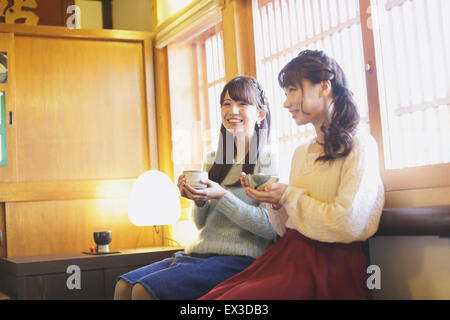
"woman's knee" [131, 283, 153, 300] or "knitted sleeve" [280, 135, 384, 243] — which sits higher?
"knitted sleeve" [280, 135, 384, 243]

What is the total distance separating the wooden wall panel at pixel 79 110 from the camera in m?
3.46

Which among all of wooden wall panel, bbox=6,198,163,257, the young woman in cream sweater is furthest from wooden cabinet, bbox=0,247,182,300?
the young woman in cream sweater

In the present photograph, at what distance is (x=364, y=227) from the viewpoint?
58.9 inches

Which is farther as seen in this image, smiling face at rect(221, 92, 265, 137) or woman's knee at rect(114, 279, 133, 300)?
smiling face at rect(221, 92, 265, 137)

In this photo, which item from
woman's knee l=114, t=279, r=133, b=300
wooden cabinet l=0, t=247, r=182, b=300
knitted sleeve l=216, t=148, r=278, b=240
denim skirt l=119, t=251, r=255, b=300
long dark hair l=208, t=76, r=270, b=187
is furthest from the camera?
wooden cabinet l=0, t=247, r=182, b=300

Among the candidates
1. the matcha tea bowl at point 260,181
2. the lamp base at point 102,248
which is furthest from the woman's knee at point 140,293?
the lamp base at point 102,248

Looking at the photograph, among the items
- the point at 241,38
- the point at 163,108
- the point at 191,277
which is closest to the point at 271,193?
the point at 191,277

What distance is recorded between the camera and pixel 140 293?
1.86 meters

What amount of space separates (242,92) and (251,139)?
190mm

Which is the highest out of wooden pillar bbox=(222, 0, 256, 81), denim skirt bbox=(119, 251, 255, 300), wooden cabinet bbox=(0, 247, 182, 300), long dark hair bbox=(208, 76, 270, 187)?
wooden pillar bbox=(222, 0, 256, 81)

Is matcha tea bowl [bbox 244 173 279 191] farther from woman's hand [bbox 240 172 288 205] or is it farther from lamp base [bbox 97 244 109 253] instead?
lamp base [bbox 97 244 109 253]

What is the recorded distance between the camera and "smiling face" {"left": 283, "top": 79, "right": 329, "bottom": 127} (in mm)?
1667

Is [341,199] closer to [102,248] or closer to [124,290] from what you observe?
[124,290]

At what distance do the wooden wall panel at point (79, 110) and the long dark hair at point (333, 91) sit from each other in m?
2.13
